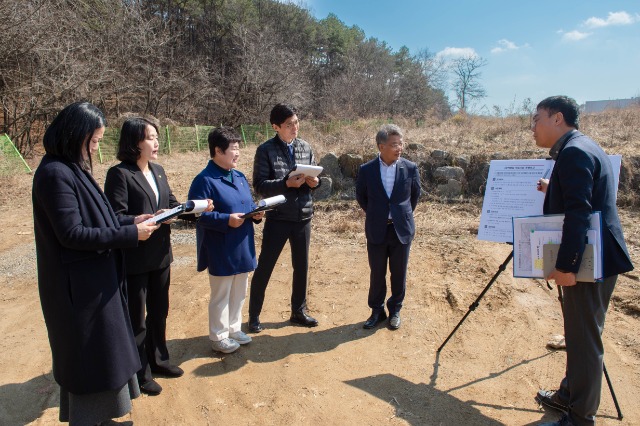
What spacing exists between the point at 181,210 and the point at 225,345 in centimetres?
135

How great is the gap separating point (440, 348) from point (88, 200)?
266 cm

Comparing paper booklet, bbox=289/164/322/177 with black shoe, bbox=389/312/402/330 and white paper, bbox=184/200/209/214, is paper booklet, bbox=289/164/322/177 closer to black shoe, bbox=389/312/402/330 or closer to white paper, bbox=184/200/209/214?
white paper, bbox=184/200/209/214

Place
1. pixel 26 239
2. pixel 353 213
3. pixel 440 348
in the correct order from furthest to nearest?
pixel 353 213
pixel 26 239
pixel 440 348

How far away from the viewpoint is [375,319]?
3.68 metres

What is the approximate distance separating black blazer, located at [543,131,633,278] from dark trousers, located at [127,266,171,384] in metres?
2.41

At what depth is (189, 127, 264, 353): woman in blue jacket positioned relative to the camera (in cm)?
294

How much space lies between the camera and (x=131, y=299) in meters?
2.61

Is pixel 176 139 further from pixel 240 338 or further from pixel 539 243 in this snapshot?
pixel 539 243

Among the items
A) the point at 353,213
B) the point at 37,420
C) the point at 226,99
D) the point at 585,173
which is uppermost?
the point at 226,99

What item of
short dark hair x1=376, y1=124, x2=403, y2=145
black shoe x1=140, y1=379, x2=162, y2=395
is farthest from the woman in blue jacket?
short dark hair x1=376, y1=124, x2=403, y2=145

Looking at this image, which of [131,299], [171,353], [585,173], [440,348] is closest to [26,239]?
[171,353]

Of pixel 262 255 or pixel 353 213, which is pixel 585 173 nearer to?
pixel 262 255

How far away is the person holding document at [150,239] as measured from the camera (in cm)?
252

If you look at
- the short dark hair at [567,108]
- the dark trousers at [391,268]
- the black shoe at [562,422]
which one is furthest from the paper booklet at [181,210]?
the black shoe at [562,422]
